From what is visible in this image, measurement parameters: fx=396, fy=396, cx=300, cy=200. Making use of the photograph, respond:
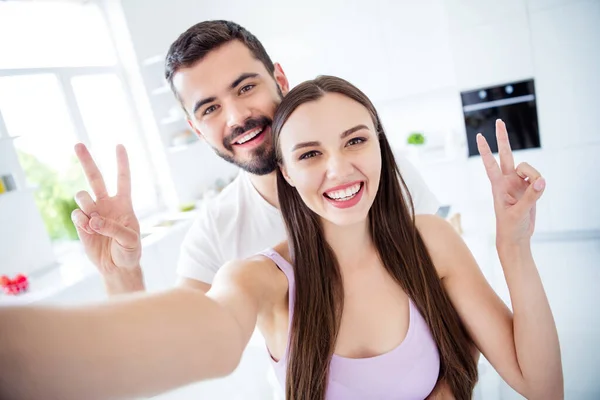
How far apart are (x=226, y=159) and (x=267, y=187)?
0.52 ft

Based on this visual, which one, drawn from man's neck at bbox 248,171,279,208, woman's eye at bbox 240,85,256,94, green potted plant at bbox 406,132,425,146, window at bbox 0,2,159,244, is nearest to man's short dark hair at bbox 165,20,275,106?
woman's eye at bbox 240,85,256,94

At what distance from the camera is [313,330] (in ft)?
3.05

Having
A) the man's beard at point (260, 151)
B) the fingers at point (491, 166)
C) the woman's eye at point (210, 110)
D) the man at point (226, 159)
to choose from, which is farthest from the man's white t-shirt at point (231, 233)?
the fingers at point (491, 166)

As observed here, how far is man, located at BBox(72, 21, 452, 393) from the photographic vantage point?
0.90 meters

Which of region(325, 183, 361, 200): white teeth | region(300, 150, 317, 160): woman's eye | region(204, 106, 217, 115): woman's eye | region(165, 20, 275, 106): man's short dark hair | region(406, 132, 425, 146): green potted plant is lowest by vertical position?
region(406, 132, 425, 146): green potted plant

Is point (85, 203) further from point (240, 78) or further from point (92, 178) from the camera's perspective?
point (240, 78)

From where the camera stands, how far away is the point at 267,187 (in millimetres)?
1255

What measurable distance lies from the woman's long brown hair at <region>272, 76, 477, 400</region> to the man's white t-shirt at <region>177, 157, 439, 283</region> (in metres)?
0.22

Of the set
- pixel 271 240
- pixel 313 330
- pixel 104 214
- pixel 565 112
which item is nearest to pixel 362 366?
pixel 313 330

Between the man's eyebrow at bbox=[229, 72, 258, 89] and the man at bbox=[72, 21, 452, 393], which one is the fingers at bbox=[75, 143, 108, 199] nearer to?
the man at bbox=[72, 21, 452, 393]

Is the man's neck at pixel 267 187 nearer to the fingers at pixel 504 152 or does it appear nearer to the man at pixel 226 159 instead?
the man at pixel 226 159

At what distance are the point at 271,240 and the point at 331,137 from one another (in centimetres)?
47

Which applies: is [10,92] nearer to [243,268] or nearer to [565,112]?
[243,268]

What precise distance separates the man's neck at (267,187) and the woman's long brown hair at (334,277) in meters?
0.18
